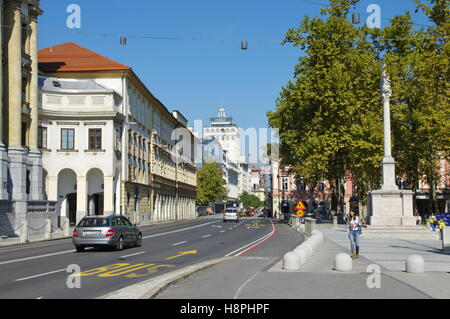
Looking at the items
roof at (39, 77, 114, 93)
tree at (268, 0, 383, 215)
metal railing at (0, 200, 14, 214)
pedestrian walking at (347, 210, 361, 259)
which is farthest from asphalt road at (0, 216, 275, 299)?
roof at (39, 77, 114, 93)

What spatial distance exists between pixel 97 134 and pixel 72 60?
43.5 feet

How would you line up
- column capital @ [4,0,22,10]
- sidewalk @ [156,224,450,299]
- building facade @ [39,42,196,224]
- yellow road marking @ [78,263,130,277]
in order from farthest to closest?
building facade @ [39,42,196,224], column capital @ [4,0,22,10], yellow road marking @ [78,263,130,277], sidewalk @ [156,224,450,299]

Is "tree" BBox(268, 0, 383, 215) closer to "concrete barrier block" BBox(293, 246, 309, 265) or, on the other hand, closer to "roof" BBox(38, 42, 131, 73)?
"roof" BBox(38, 42, 131, 73)

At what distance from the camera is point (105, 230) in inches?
968

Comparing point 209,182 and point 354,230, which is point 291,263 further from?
point 209,182

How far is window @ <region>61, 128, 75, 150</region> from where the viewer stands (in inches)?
2264

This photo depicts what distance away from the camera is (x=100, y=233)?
80.5ft

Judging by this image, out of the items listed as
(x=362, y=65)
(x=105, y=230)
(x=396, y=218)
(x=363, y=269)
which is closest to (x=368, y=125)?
(x=362, y=65)

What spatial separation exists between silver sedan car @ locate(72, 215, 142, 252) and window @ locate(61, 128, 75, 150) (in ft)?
109

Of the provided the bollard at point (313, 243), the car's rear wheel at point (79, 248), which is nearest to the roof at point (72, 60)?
the car's rear wheel at point (79, 248)

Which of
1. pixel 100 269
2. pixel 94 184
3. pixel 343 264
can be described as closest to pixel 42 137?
pixel 94 184

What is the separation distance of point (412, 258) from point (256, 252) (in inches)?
386
